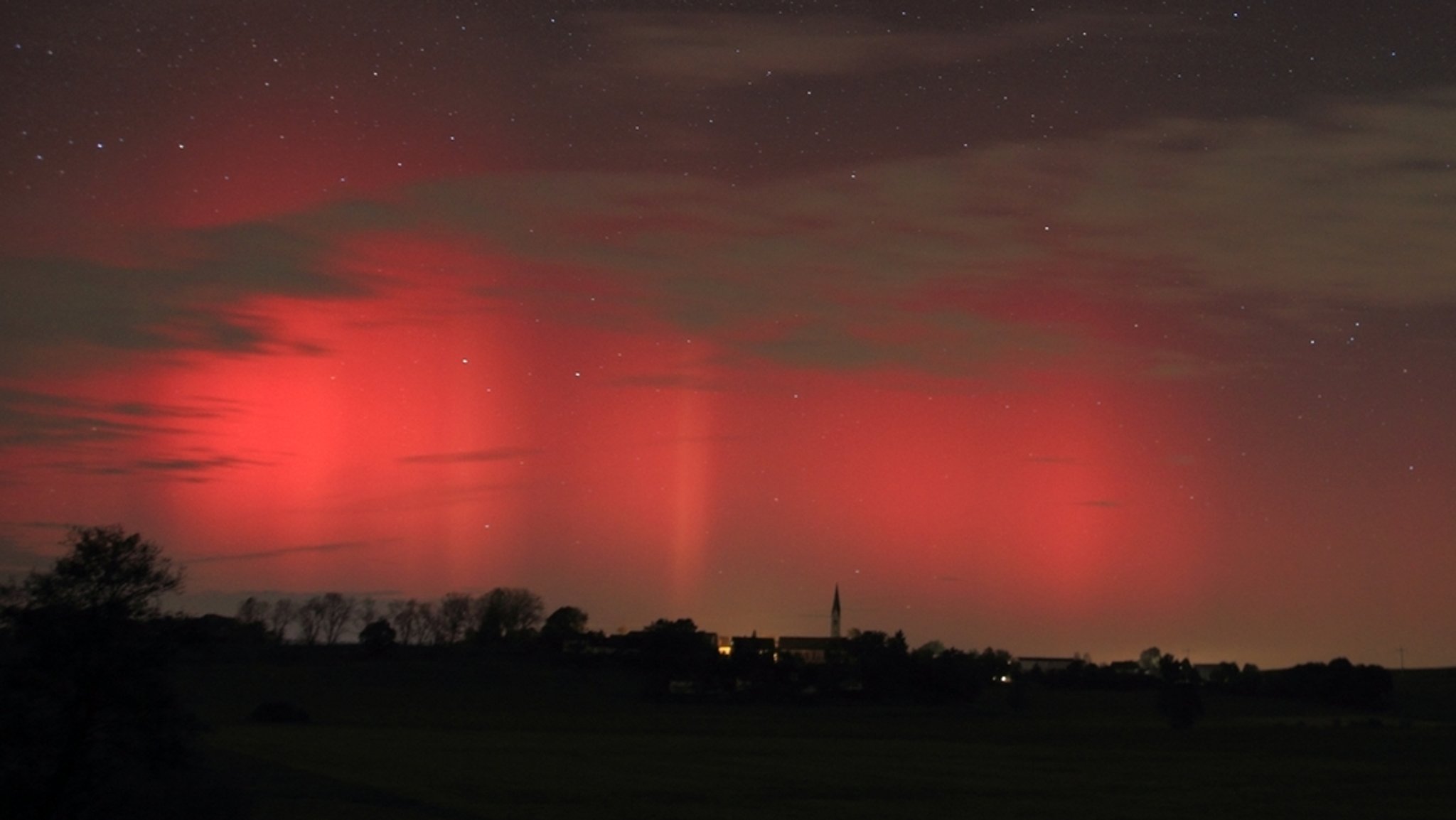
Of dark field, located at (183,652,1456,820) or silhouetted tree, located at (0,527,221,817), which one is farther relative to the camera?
dark field, located at (183,652,1456,820)

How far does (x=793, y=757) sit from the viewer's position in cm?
6975

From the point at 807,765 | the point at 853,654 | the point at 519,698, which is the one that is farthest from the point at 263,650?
the point at 807,765

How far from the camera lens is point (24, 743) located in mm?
34031

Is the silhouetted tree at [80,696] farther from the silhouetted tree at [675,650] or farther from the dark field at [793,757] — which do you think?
the silhouetted tree at [675,650]

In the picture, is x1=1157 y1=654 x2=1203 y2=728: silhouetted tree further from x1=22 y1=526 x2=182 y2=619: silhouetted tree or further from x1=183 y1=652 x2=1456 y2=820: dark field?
x1=22 y1=526 x2=182 y2=619: silhouetted tree

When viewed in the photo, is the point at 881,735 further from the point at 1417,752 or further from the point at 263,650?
the point at 263,650

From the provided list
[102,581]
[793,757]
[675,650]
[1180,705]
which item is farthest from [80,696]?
[675,650]

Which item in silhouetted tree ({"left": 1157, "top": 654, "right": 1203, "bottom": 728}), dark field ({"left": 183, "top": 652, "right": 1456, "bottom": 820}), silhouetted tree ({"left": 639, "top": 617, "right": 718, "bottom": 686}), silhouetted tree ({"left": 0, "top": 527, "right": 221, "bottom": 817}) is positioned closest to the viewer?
silhouetted tree ({"left": 0, "top": 527, "right": 221, "bottom": 817})

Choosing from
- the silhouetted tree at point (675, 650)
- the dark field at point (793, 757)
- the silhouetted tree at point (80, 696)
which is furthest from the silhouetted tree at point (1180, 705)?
the silhouetted tree at point (80, 696)

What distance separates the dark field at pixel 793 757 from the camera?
155 feet

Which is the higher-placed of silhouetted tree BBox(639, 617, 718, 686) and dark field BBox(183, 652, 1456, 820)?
silhouetted tree BBox(639, 617, 718, 686)

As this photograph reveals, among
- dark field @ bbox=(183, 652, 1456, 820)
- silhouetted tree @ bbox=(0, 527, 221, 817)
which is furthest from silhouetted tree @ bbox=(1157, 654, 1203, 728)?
silhouetted tree @ bbox=(0, 527, 221, 817)

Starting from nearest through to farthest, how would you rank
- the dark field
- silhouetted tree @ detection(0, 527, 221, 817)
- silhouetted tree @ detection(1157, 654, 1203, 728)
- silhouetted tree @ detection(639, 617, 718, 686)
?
1. silhouetted tree @ detection(0, 527, 221, 817)
2. the dark field
3. silhouetted tree @ detection(1157, 654, 1203, 728)
4. silhouetted tree @ detection(639, 617, 718, 686)

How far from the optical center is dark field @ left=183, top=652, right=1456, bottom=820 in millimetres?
47250
